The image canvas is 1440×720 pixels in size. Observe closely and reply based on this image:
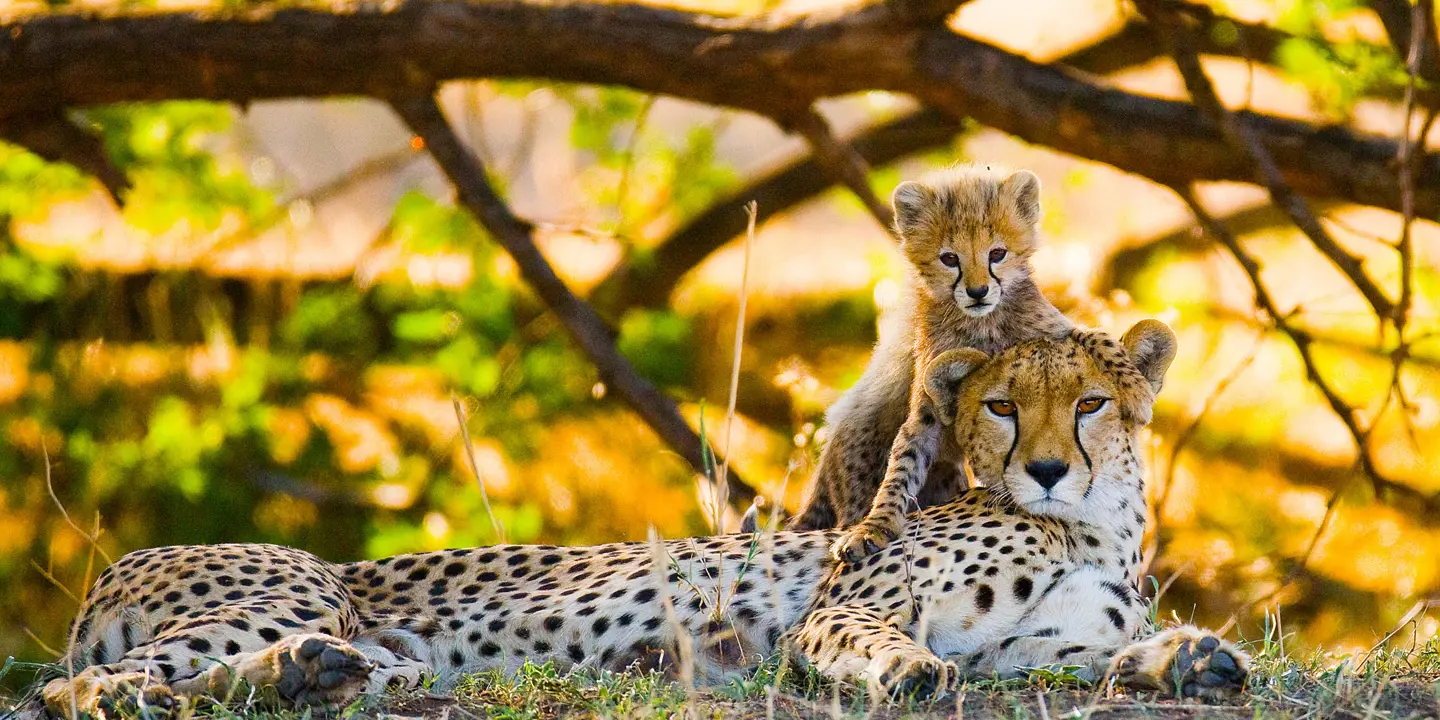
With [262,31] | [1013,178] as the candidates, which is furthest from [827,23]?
[262,31]

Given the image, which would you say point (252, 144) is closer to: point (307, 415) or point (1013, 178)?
point (307, 415)

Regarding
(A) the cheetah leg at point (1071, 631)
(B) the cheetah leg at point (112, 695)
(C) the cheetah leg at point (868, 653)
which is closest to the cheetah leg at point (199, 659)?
(B) the cheetah leg at point (112, 695)

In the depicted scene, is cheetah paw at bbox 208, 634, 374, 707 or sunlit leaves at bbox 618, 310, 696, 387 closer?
cheetah paw at bbox 208, 634, 374, 707

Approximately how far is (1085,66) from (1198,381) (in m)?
2.10

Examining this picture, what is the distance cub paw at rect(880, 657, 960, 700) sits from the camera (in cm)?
328

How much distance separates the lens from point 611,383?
237 inches

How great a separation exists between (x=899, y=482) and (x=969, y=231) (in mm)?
795

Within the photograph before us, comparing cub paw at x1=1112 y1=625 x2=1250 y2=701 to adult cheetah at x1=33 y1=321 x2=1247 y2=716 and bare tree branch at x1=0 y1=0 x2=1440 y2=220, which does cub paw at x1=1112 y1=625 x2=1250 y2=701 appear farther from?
bare tree branch at x1=0 y1=0 x2=1440 y2=220

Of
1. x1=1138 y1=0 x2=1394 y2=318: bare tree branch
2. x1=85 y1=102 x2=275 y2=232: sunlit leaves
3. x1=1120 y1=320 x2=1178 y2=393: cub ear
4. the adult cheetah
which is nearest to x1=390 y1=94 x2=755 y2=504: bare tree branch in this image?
the adult cheetah

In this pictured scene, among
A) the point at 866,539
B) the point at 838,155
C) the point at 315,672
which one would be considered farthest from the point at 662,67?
the point at 315,672

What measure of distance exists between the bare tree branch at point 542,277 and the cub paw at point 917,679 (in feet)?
8.50

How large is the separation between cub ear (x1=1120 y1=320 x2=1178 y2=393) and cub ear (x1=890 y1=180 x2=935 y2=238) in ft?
2.43

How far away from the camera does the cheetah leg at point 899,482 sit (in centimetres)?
398

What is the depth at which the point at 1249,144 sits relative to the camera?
5.04 meters
